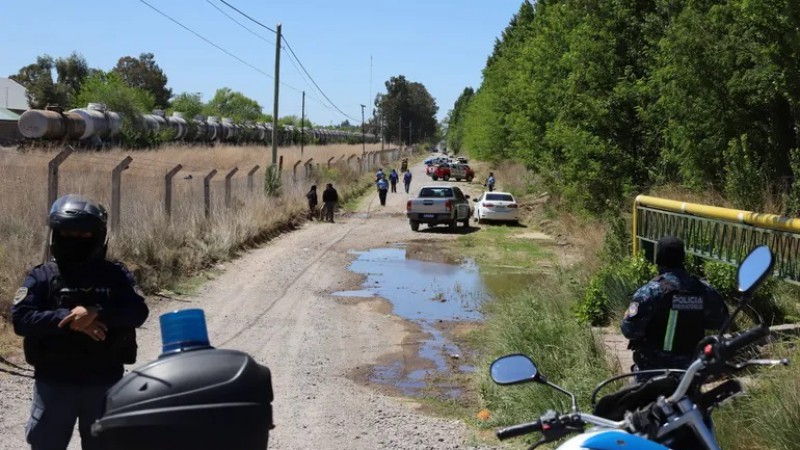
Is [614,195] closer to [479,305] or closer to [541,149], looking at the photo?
[479,305]

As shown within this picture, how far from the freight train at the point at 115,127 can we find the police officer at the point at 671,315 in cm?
3387

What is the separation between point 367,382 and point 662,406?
7.45 metres

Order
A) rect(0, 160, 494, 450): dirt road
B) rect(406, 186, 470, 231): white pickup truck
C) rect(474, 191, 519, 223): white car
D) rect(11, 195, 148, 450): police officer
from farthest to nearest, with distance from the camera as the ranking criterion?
rect(474, 191, 519, 223): white car
rect(406, 186, 470, 231): white pickup truck
rect(0, 160, 494, 450): dirt road
rect(11, 195, 148, 450): police officer

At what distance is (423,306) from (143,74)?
127207 millimetres

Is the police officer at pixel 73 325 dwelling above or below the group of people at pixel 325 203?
above

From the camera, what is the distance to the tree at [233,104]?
493 feet

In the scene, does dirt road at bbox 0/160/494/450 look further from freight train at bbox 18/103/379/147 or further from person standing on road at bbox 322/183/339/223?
freight train at bbox 18/103/379/147

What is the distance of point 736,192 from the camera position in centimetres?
1217

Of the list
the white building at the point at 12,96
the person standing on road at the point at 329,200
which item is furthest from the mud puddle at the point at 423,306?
the white building at the point at 12,96

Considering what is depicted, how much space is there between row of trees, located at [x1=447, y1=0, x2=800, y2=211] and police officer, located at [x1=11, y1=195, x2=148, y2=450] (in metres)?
8.62

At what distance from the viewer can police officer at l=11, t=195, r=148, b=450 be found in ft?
13.9

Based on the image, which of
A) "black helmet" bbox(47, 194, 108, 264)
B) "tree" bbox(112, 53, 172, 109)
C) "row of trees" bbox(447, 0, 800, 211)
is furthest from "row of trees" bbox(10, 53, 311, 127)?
"black helmet" bbox(47, 194, 108, 264)

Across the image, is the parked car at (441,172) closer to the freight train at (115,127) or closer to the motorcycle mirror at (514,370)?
the freight train at (115,127)

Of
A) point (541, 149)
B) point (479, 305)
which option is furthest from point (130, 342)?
point (541, 149)
